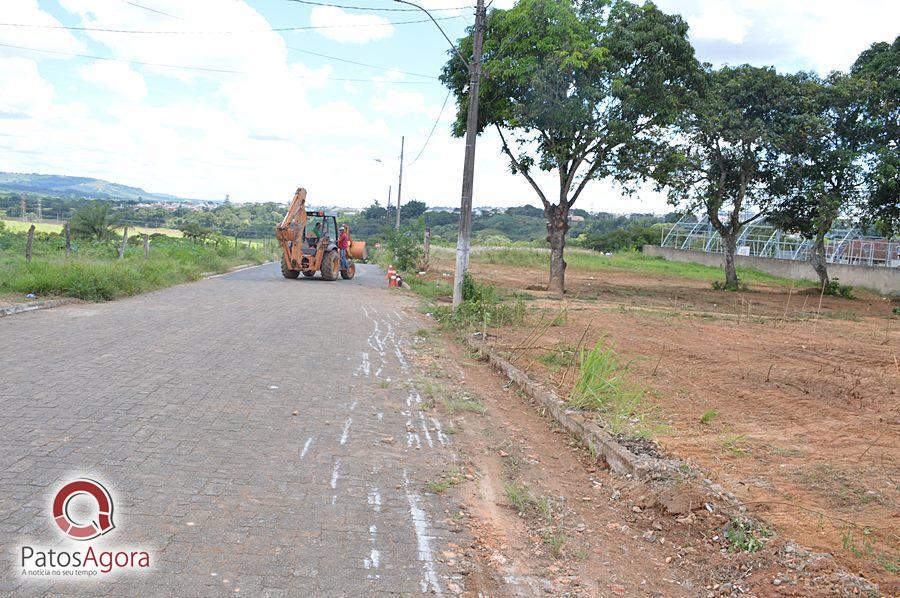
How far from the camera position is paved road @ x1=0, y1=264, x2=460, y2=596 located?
13.1ft

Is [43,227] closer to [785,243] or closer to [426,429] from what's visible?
[426,429]

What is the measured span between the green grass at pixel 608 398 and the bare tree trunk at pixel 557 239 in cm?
1665

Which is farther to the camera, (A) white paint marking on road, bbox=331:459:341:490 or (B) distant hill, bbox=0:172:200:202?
(B) distant hill, bbox=0:172:200:202

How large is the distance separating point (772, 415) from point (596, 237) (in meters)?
65.7

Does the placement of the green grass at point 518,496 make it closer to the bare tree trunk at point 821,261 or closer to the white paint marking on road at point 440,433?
the white paint marking on road at point 440,433

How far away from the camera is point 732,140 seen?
28000 mm

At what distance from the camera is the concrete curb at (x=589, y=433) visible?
5798mm

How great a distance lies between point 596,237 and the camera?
7219 centimetres

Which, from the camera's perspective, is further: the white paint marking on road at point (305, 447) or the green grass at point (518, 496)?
the white paint marking on road at point (305, 447)

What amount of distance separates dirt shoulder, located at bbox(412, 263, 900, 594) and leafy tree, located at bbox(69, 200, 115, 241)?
95.7 ft

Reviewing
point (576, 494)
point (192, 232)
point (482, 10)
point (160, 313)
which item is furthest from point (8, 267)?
point (192, 232)

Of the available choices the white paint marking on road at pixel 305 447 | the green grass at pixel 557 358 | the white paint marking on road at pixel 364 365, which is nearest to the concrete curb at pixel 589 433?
the green grass at pixel 557 358

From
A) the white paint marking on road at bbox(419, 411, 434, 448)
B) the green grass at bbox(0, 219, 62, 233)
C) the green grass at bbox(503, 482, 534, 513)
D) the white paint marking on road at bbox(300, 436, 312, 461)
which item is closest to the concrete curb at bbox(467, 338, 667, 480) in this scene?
the green grass at bbox(503, 482, 534, 513)

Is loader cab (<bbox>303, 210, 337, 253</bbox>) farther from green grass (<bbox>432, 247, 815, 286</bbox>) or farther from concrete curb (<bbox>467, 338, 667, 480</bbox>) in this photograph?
green grass (<bbox>432, 247, 815, 286</bbox>)
